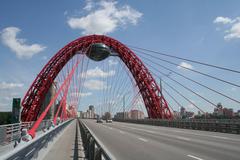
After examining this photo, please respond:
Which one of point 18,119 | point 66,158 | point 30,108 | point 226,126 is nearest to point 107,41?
point 30,108

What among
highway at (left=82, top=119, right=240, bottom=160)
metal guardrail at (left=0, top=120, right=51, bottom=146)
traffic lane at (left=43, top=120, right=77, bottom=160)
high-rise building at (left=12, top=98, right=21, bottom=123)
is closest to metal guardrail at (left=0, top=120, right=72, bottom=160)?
traffic lane at (left=43, top=120, right=77, bottom=160)

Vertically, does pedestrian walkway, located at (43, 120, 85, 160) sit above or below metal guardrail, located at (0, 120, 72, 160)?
below

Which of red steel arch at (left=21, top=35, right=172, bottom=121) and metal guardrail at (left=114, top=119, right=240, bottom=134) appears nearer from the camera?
metal guardrail at (left=114, top=119, right=240, bottom=134)

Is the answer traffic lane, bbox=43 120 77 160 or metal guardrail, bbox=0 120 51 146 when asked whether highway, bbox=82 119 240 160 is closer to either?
traffic lane, bbox=43 120 77 160

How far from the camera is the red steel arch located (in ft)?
187

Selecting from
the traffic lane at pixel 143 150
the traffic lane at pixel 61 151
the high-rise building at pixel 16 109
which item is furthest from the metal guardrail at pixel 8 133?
the traffic lane at pixel 143 150

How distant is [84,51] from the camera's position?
61250 millimetres

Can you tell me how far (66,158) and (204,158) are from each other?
5466mm

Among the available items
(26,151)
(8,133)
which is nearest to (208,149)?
(26,151)

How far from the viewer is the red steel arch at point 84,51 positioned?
187 ft

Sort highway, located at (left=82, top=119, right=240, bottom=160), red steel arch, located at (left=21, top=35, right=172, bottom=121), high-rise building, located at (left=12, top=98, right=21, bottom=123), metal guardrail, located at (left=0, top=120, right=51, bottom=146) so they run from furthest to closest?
red steel arch, located at (left=21, top=35, right=172, bottom=121) → high-rise building, located at (left=12, top=98, right=21, bottom=123) → metal guardrail, located at (left=0, top=120, right=51, bottom=146) → highway, located at (left=82, top=119, right=240, bottom=160)

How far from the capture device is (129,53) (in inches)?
2486

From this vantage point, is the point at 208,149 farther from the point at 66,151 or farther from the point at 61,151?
the point at 61,151

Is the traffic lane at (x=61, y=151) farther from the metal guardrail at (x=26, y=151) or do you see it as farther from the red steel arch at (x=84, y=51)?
the red steel arch at (x=84, y=51)
